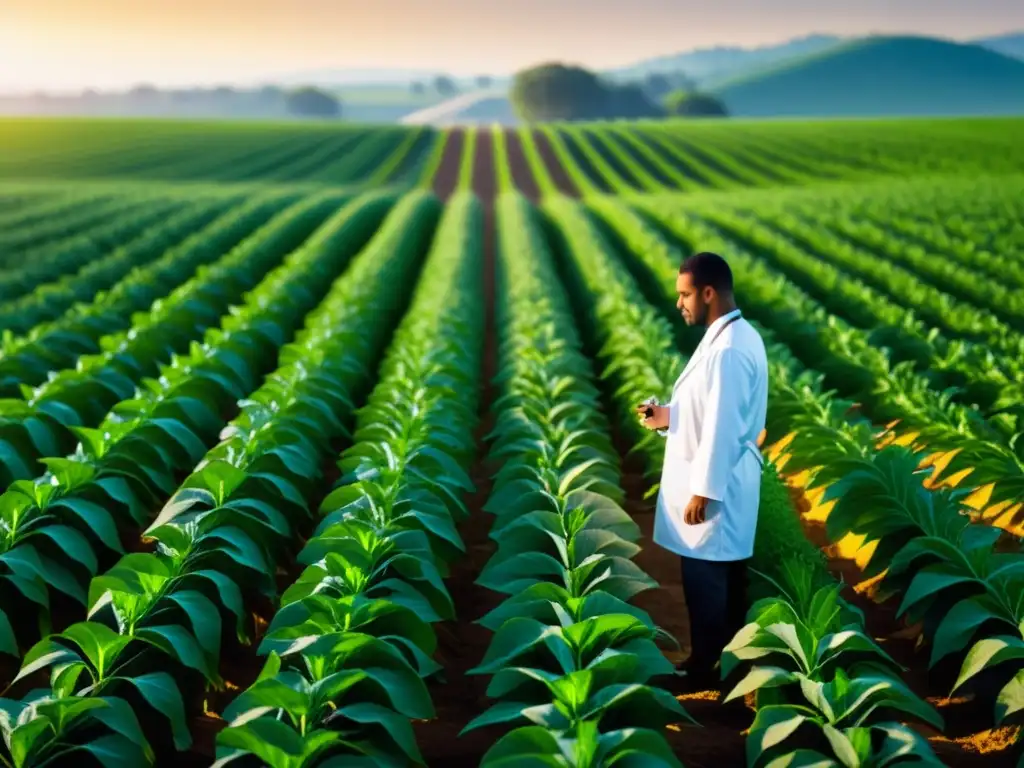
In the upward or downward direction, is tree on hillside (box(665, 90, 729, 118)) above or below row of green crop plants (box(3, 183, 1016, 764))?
above

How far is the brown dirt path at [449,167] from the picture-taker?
49531 mm

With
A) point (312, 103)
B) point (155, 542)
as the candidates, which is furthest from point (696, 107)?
point (155, 542)

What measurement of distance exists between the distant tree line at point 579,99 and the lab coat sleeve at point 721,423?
403ft

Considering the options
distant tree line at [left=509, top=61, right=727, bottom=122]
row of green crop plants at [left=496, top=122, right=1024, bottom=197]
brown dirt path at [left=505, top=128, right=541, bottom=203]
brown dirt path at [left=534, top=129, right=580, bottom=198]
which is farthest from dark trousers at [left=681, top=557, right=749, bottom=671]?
distant tree line at [left=509, top=61, right=727, bottom=122]

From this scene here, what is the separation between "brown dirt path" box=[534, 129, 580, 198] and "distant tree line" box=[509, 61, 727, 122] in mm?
47702

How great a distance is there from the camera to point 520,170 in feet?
188

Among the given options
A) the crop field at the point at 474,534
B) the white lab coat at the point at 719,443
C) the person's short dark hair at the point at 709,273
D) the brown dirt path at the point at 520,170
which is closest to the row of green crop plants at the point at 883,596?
the crop field at the point at 474,534

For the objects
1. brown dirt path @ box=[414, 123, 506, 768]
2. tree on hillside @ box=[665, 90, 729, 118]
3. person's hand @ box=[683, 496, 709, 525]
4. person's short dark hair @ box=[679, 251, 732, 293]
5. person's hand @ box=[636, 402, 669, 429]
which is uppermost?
tree on hillside @ box=[665, 90, 729, 118]

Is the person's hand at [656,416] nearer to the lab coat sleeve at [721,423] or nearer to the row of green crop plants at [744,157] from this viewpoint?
the lab coat sleeve at [721,423]

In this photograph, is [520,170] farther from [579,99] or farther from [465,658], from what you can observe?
[579,99]

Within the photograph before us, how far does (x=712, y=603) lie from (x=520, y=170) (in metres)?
54.1

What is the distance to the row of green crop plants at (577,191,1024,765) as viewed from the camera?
12.5 ft

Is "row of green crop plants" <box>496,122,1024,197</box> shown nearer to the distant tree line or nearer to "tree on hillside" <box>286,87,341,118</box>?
the distant tree line

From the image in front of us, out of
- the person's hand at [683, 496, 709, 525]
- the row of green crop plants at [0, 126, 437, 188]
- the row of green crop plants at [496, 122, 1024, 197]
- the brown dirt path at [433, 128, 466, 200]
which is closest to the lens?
the person's hand at [683, 496, 709, 525]
